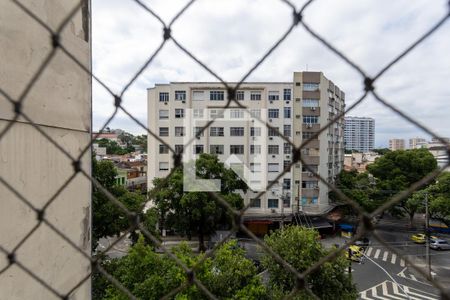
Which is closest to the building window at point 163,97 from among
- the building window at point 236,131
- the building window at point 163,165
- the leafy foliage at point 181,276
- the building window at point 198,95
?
the building window at point 198,95

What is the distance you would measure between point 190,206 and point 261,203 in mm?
3505

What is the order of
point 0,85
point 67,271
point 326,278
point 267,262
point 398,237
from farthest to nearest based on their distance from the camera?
point 398,237 → point 267,262 → point 326,278 → point 67,271 → point 0,85

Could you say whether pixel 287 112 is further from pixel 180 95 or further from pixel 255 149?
pixel 180 95

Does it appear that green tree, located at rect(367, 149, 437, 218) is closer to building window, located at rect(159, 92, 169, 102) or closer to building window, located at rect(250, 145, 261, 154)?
building window, located at rect(250, 145, 261, 154)

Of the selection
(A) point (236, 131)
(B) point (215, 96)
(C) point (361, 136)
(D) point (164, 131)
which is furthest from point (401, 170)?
(C) point (361, 136)

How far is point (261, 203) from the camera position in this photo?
10.3 metres

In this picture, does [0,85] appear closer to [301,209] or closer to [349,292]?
[349,292]

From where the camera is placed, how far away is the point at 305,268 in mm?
4281

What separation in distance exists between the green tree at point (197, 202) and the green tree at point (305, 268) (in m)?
2.69

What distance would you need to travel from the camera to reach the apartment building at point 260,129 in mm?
9992

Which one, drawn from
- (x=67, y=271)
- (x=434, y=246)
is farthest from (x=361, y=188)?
(x=67, y=271)

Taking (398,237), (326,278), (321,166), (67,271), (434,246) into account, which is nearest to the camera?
(67,271)

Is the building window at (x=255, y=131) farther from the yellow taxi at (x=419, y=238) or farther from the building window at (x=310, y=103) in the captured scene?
the yellow taxi at (x=419, y=238)

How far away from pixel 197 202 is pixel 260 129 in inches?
146
